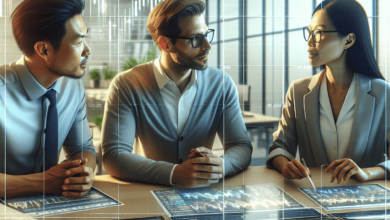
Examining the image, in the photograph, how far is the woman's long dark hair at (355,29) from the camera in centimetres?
199

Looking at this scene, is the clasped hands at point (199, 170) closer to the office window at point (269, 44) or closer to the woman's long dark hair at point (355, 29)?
the office window at point (269, 44)

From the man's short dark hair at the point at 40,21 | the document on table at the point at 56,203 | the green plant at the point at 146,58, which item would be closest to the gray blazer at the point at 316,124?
the green plant at the point at 146,58

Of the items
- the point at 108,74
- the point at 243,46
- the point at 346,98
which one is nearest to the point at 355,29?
the point at 346,98

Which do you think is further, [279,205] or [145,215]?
[279,205]

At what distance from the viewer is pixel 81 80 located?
1916 mm

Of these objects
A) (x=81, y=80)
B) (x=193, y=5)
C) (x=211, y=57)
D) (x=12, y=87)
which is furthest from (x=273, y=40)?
(x=12, y=87)

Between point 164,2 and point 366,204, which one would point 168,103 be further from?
point 366,204

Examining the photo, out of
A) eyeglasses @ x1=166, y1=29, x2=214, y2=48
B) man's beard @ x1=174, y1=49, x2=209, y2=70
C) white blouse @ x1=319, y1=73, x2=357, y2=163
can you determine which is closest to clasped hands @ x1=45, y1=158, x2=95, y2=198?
man's beard @ x1=174, y1=49, x2=209, y2=70

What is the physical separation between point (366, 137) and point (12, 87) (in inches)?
84.5

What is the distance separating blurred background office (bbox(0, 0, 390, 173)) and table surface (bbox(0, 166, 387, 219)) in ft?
0.32

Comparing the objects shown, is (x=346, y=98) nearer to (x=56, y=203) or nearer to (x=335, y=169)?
(x=335, y=169)

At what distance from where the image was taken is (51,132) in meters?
1.91

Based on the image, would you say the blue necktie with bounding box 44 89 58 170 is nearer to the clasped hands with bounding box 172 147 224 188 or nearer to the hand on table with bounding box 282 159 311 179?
the clasped hands with bounding box 172 147 224 188

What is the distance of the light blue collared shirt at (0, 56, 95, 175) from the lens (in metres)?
1.87
